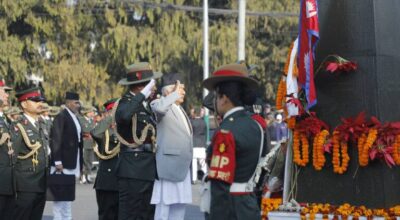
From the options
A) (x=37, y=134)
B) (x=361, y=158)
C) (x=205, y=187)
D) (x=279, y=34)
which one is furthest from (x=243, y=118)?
(x=279, y=34)

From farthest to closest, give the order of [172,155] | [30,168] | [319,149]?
[30,168]
[172,155]
[319,149]

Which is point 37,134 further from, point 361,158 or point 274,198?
point 361,158

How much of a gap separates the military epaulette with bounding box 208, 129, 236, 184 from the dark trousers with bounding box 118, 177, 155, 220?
361cm

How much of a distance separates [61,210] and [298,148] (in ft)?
19.8

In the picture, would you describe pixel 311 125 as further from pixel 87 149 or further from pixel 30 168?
pixel 87 149

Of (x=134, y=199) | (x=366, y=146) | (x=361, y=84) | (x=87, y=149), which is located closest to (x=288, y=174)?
(x=366, y=146)

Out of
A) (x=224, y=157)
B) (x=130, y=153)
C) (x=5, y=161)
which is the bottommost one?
(x=5, y=161)

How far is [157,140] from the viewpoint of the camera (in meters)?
11.5

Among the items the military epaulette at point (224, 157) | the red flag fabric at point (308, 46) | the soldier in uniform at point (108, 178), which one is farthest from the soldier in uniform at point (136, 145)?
the military epaulette at point (224, 157)

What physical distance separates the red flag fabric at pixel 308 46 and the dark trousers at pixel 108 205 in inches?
166

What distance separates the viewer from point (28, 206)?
11703 mm

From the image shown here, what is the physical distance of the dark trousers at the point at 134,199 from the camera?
10.7 m

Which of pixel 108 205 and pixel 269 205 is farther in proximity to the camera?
pixel 108 205

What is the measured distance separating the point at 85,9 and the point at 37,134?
25.4 meters
